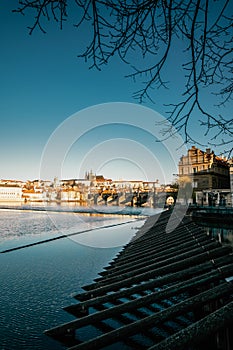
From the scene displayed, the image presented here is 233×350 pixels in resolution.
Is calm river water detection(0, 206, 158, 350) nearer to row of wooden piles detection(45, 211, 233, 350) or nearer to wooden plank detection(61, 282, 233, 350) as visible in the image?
row of wooden piles detection(45, 211, 233, 350)

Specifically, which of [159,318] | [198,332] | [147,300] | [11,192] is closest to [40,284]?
[147,300]

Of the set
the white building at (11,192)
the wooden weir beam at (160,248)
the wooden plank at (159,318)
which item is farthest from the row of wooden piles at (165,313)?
Result: the white building at (11,192)

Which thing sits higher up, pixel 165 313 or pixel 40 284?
pixel 165 313

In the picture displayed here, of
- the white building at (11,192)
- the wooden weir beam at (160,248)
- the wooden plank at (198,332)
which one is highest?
the white building at (11,192)

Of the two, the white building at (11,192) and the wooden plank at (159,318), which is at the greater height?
the white building at (11,192)

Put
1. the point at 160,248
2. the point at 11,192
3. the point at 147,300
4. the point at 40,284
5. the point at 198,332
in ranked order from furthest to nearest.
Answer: the point at 11,192 < the point at 160,248 < the point at 40,284 < the point at 147,300 < the point at 198,332

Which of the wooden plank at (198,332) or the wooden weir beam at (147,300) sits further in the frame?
the wooden weir beam at (147,300)

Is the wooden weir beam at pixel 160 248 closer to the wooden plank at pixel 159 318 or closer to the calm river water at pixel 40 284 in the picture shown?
the calm river water at pixel 40 284

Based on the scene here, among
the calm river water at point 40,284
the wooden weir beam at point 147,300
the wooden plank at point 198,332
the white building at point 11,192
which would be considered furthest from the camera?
the white building at point 11,192

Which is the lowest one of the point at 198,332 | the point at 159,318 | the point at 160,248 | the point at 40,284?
the point at 40,284

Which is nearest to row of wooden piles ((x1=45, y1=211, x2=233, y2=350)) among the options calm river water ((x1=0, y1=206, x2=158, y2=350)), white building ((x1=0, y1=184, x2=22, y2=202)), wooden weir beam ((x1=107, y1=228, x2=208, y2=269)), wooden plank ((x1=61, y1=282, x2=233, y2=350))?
wooden plank ((x1=61, y1=282, x2=233, y2=350))

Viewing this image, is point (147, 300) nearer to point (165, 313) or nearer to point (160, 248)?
point (165, 313)

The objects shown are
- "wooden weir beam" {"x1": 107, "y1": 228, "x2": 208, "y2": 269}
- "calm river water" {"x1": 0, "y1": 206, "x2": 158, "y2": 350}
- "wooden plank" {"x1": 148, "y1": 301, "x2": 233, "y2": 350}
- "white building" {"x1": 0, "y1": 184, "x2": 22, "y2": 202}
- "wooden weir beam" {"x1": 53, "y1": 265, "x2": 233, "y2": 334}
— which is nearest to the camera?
"wooden plank" {"x1": 148, "y1": 301, "x2": 233, "y2": 350}

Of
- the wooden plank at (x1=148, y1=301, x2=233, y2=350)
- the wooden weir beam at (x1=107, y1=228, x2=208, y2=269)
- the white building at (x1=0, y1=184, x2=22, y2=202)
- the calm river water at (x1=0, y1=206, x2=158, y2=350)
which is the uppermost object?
the white building at (x1=0, y1=184, x2=22, y2=202)
